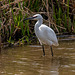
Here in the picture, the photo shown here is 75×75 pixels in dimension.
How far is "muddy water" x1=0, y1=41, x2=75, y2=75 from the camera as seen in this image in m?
5.42

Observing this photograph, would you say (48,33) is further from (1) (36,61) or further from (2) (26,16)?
(2) (26,16)

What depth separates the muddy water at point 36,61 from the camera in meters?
5.42

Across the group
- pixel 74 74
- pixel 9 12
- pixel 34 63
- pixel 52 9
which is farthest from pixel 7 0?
pixel 74 74

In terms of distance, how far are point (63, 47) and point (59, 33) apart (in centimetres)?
187

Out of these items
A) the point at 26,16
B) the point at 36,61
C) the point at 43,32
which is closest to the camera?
the point at 36,61

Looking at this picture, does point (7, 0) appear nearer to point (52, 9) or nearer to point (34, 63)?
point (52, 9)

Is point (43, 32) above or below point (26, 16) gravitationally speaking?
below

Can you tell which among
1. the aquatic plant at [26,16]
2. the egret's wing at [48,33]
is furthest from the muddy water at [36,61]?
the aquatic plant at [26,16]

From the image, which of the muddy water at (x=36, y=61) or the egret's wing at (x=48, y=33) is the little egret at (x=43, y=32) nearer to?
the egret's wing at (x=48, y=33)

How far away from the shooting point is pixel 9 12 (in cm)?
874

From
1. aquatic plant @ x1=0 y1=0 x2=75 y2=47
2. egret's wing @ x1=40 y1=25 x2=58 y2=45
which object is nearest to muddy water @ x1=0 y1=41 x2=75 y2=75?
egret's wing @ x1=40 y1=25 x2=58 y2=45

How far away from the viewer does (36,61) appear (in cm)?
648

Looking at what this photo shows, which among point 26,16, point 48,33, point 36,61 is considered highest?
point 26,16

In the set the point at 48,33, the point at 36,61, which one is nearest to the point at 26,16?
the point at 48,33
